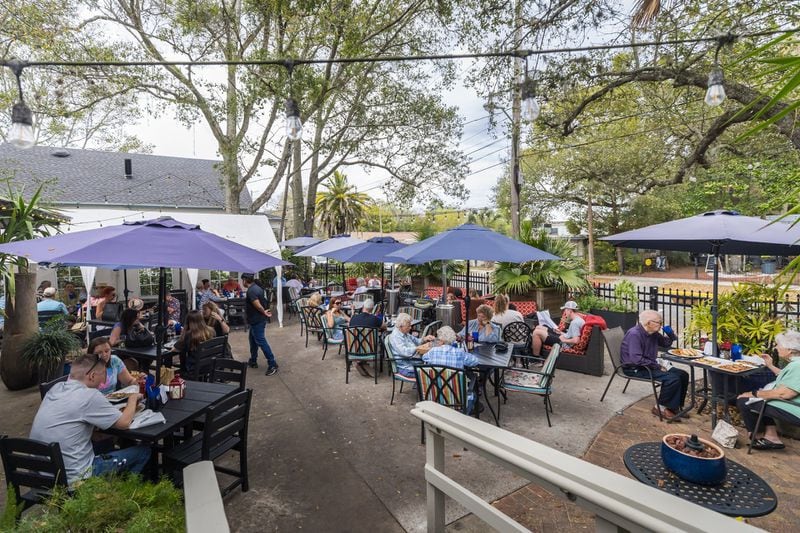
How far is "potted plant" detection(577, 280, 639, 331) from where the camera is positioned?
25.5 ft

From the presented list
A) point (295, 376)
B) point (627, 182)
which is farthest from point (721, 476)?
point (627, 182)

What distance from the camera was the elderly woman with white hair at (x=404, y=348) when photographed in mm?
5231

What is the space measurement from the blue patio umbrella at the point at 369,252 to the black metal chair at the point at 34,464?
18.3ft

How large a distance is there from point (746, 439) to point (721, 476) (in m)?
2.66

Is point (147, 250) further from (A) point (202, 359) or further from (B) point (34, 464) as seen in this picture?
(A) point (202, 359)

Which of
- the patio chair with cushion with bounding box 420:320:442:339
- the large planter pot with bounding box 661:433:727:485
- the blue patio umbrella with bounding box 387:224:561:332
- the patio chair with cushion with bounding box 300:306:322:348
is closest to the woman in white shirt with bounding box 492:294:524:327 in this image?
the patio chair with cushion with bounding box 420:320:442:339

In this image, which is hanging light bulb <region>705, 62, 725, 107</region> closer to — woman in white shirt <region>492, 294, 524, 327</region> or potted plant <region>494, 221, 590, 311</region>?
woman in white shirt <region>492, 294, 524, 327</region>

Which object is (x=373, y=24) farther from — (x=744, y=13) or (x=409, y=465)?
(x=409, y=465)

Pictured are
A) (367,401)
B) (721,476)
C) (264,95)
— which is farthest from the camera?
(264,95)

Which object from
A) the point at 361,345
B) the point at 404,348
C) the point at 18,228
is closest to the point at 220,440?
the point at 404,348

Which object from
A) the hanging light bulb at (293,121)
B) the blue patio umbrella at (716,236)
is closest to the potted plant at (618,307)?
the blue patio umbrella at (716,236)

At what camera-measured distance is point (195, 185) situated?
63.1 ft

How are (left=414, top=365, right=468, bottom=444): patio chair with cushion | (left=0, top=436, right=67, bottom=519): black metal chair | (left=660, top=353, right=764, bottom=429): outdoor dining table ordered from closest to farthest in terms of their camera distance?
(left=0, top=436, right=67, bottom=519): black metal chair
(left=414, top=365, right=468, bottom=444): patio chair with cushion
(left=660, top=353, right=764, bottom=429): outdoor dining table

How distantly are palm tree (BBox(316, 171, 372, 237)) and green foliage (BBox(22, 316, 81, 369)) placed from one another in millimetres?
23513
